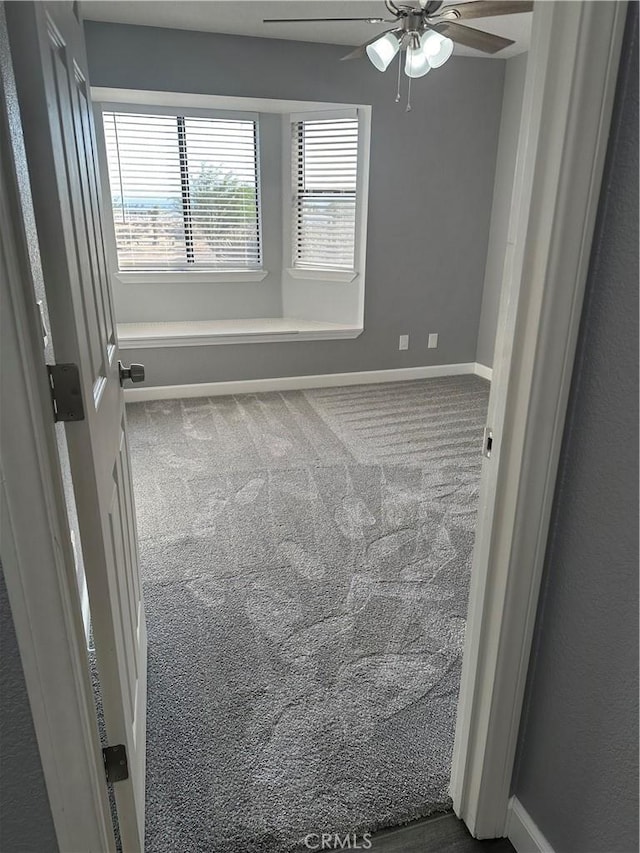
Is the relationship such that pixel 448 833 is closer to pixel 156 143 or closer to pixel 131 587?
pixel 131 587

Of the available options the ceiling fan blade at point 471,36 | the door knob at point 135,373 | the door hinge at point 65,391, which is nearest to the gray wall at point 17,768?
the door hinge at point 65,391

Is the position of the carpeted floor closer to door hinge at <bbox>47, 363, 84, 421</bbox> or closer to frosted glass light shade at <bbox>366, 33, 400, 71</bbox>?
door hinge at <bbox>47, 363, 84, 421</bbox>

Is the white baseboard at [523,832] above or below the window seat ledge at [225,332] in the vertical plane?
below

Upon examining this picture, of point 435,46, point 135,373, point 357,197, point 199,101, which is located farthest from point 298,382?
point 135,373

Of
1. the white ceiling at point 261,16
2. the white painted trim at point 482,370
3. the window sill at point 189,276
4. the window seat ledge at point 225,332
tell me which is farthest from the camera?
the white painted trim at point 482,370

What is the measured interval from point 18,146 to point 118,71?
3486 millimetres

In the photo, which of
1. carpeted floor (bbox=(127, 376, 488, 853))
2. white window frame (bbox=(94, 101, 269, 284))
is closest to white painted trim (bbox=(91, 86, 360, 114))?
white window frame (bbox=(94, 101, 269, 284))

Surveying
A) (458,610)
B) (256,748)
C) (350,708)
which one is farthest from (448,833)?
(458,610)

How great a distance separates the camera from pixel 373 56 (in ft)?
8.70

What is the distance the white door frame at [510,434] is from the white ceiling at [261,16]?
2754 millimetres

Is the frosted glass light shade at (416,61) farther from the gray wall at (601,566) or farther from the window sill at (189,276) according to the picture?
the window sill at (189,276)

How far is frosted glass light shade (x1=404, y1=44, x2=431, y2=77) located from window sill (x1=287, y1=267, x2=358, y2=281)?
196cm

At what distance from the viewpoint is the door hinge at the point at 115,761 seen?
117 cm

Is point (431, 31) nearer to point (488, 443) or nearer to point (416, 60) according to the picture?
point (416, 60)
